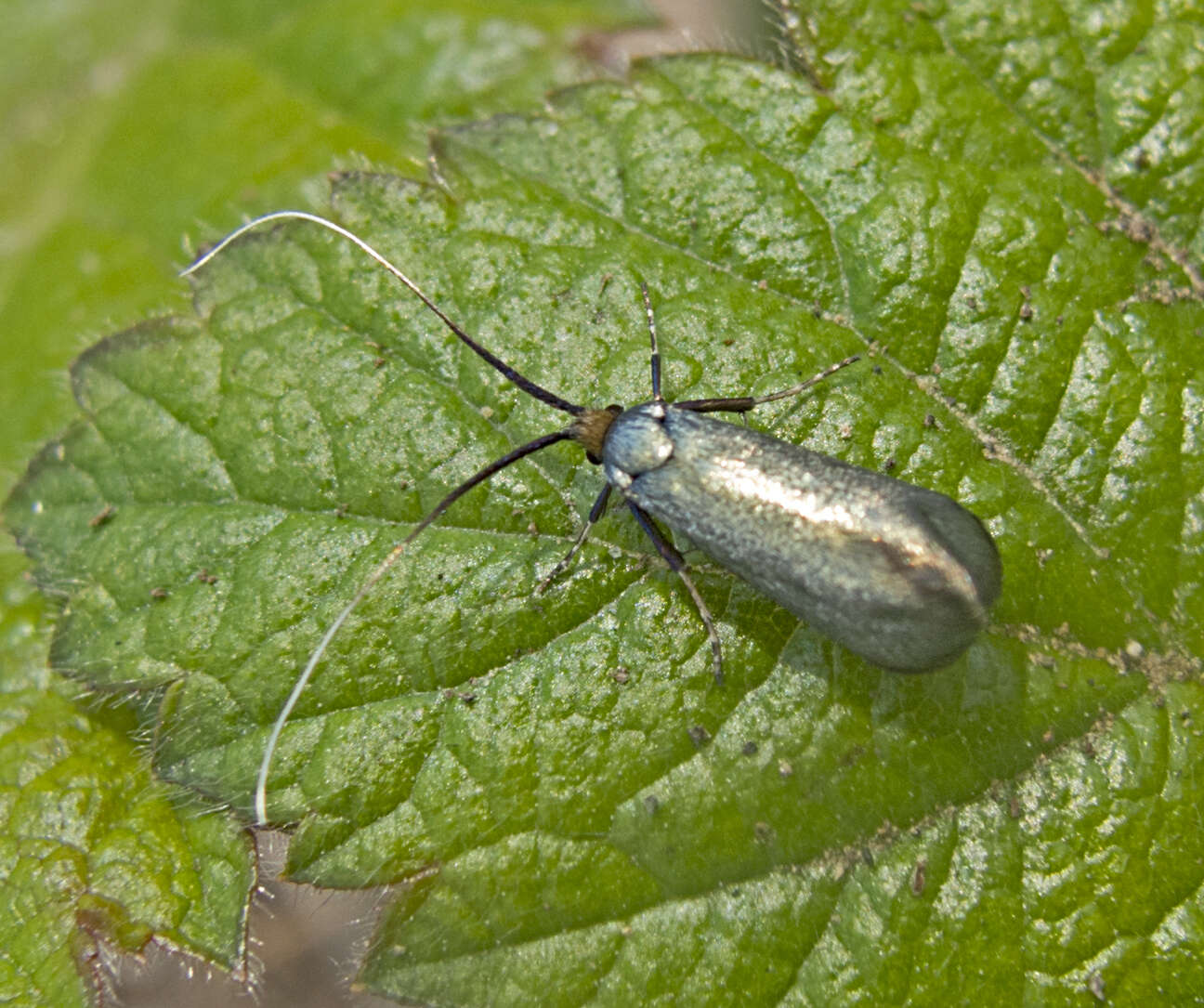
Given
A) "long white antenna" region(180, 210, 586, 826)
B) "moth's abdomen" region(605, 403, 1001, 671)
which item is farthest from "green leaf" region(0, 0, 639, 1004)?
"moth's abdomen" region(605, 403, 1001, 671)

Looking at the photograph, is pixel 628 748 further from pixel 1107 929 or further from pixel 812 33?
pixel 812 33

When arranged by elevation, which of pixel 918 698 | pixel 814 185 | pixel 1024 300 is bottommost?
pixel 918 698

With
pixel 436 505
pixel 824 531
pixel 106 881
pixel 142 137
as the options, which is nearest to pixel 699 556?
pixel 824 531

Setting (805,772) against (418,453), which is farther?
(418,453)

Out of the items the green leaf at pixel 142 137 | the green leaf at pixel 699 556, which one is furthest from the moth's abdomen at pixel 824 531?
the green leaf at pixel 142 137

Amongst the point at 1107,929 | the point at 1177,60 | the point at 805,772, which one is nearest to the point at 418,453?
the point at 805,772

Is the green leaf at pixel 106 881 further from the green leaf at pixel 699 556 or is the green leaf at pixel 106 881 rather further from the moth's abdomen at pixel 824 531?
the moth's abdomen at pixel 824 531

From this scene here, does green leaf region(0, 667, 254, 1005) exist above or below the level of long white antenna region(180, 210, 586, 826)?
below

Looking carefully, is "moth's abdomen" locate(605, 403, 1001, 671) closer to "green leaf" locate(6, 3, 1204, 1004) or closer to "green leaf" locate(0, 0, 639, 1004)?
"green leaf" locate(6, 3, 1204, 1004)
